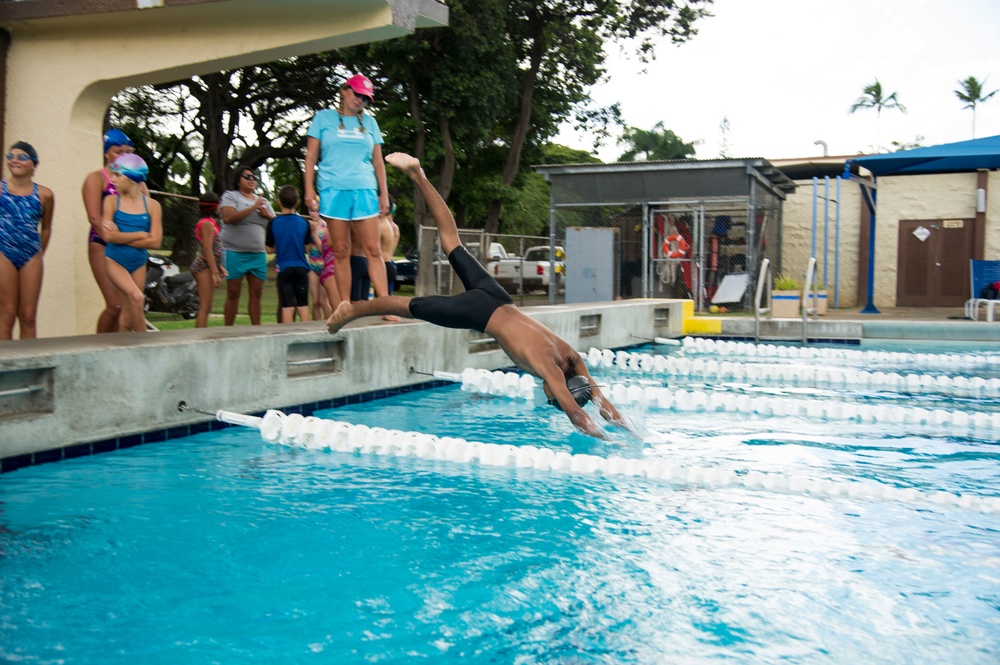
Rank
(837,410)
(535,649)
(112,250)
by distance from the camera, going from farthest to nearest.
Result: (837,410) → (112,250) → (535,649)

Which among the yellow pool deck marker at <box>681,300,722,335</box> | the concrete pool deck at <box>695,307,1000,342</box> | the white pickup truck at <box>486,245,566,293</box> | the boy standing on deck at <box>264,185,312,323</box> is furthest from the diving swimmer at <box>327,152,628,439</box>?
the white pickup truck at <box>486,245,566,293</box>

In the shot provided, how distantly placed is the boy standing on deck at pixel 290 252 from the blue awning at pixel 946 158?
36.2 ft

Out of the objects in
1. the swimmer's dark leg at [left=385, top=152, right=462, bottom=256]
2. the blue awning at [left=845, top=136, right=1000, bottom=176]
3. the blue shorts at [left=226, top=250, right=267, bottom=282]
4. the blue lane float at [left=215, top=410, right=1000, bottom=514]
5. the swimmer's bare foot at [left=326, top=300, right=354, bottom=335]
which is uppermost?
the blue awning at [left=845, top=136, right=1000, bottom=176]

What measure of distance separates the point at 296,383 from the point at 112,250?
1774 millimetres

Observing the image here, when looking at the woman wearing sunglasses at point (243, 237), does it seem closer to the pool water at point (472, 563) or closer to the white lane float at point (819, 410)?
the pool water at point (472, 563)

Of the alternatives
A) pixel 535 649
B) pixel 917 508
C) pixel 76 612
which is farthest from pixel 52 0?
pixel 917 508

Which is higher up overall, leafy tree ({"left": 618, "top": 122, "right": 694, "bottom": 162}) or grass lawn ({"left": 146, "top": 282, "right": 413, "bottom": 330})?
leafy tree ({"left": 618, "top": 122, "right": 694, "bottom": 162})

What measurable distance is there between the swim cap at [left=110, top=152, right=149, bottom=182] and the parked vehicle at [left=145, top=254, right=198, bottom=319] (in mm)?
7170

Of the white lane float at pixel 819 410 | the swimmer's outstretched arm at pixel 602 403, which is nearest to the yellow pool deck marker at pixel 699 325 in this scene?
the white lane float at pixel 819 410

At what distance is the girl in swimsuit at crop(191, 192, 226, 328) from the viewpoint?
874 centimetres

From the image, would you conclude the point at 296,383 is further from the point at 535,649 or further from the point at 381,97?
the point at 381,97

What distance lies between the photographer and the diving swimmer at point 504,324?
17.9ft

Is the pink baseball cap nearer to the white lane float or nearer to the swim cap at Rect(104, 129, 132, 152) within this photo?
the swim cap at Rect(104, 129, 132, 152)

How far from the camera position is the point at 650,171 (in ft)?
64.8
